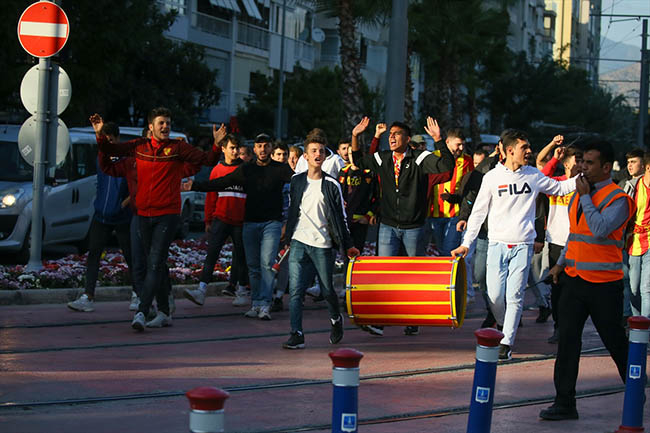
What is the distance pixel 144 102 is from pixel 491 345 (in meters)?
34.5

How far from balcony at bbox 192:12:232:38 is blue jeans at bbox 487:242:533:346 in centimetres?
4082

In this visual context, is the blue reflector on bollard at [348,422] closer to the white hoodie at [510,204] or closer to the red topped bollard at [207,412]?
the red topped bollard at [207,412]

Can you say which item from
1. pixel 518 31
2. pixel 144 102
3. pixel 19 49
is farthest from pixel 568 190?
pixel 518 31

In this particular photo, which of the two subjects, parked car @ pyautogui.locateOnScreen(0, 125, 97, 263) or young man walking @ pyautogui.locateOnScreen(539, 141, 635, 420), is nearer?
young man walking @ pyautogui.locateOnScreen(539, 141, 635, 420)

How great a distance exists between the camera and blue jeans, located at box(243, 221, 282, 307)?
1152cm

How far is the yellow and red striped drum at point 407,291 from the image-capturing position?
956 cm

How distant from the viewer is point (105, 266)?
14.4m

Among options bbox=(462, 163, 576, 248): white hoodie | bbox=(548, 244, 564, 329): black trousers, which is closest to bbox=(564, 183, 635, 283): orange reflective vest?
bbox=(462, 163, 576, 248): white hoodie

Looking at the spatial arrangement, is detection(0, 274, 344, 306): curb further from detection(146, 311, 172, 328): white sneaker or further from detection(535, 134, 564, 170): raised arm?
detection(535, 134, 564, 170): raised arm

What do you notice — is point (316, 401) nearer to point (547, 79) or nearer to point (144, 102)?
point (144, 102)

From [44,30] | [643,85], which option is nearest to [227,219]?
[44,30]

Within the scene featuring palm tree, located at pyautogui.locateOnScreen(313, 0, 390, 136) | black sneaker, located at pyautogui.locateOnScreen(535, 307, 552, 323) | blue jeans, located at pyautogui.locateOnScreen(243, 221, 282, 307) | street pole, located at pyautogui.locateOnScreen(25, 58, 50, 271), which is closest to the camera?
blue jeans, located at pyautogui.locateOnScreen(243, 221, 282, 307)

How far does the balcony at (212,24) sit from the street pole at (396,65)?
32998 millimetres

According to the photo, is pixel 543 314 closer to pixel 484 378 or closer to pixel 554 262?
pixel 554 262
